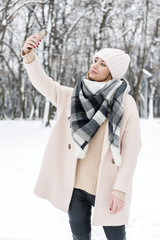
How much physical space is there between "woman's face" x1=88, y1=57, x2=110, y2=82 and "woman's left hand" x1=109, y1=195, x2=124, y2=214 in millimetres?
810

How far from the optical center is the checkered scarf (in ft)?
5.56

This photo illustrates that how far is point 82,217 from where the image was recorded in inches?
74.0

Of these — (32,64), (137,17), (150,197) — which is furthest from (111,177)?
(137,17)

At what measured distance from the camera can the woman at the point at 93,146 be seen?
67.2 inches

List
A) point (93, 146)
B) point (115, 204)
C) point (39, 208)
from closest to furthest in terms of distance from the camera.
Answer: point (115, 204) < point (93, 146) < point (39, 208)

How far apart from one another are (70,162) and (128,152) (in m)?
0.42

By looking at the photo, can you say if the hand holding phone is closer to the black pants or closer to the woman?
the woman

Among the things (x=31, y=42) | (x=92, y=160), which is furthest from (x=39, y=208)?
(x=31, y=42)

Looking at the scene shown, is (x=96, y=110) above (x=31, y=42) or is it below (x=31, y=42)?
below

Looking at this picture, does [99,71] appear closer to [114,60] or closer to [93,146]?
[114,60]

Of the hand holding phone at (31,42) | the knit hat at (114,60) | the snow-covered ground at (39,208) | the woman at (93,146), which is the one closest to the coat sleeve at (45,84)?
the woman at (93,146)

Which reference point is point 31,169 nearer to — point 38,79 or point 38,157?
point 38,157

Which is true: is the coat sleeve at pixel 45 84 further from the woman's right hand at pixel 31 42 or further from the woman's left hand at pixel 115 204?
the woman's left hand at pixel 115 204

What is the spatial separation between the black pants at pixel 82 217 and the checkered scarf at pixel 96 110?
332 millimetres
